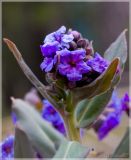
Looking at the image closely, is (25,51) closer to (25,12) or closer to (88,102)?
(25,12)

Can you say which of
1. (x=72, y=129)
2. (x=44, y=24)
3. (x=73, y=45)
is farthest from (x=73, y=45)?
(x=44, y=24)

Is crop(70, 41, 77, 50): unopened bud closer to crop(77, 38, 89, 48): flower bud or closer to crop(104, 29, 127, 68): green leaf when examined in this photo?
crop(77, 38, 89, 48): flower bud

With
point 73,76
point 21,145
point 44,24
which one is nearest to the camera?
point 73,76

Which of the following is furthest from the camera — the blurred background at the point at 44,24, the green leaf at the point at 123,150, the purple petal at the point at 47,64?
the blurred background at the point at 44,24

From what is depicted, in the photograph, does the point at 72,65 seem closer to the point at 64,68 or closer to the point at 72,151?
the point at 64,68

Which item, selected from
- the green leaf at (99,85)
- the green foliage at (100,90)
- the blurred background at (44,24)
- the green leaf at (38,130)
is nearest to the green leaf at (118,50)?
the green foliage at (100,90)

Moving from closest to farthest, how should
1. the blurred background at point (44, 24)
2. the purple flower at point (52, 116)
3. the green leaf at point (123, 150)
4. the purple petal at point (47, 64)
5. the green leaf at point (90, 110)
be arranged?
the purple petal at point (47, 64), the green leaf at point (90, 110), the green leaf at point (123, 150), the purple flower at point (52, 116), the blurred background at point (44, 24)

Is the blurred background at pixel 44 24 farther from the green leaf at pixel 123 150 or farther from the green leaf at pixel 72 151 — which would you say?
the green leaf at pixel 72 151

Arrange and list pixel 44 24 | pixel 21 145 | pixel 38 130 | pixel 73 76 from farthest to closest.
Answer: pixel 44 24
pixel 38 130
pixel 21 145
pixel 73 76
